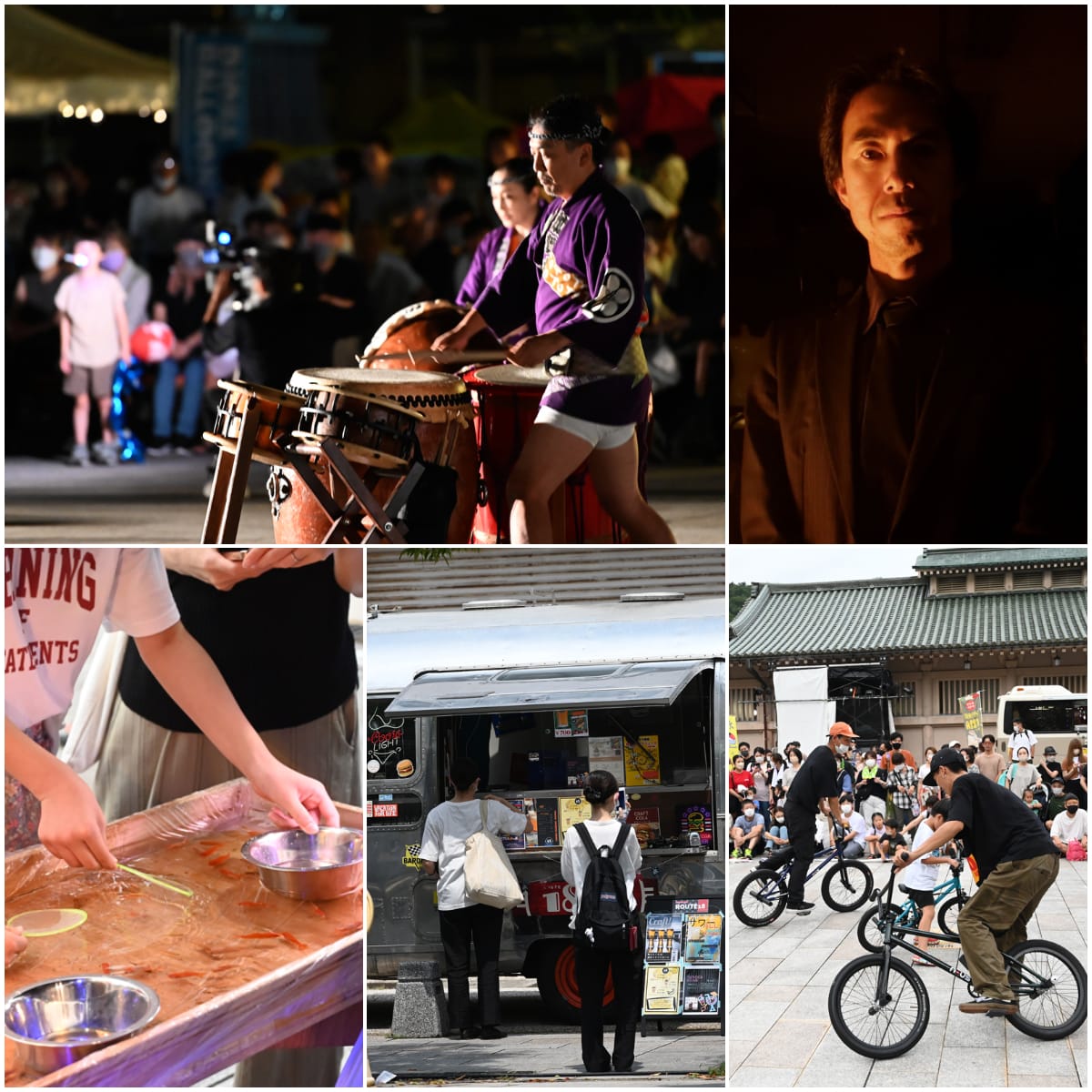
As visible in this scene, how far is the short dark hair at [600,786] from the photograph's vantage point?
4.32 metres

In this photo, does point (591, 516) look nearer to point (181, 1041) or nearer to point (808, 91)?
point (808, 91)

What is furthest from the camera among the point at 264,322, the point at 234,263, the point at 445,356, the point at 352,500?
the point at 234,263

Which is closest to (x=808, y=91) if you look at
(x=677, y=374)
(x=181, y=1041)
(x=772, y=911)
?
(x=772, y=911)

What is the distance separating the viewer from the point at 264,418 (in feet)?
14.5

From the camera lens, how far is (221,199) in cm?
1020

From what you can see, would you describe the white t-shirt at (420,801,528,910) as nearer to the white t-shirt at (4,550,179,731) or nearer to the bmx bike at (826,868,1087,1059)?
the white t-shirt at (4,550,179,731)

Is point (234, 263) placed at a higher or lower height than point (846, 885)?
higher

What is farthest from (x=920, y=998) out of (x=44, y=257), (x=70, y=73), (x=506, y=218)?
(x=70, y=73)

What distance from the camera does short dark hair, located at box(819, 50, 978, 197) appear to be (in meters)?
4.56

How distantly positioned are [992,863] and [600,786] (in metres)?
1.11

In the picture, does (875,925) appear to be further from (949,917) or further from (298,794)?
(298,794)

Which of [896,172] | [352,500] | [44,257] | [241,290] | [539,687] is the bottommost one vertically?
[539,687]

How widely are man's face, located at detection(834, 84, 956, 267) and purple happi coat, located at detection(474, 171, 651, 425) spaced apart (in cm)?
69

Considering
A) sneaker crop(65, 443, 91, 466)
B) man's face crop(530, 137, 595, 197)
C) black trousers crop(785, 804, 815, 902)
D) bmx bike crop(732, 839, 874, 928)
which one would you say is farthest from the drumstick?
sneaker crop(65, 443, 91, 466)
